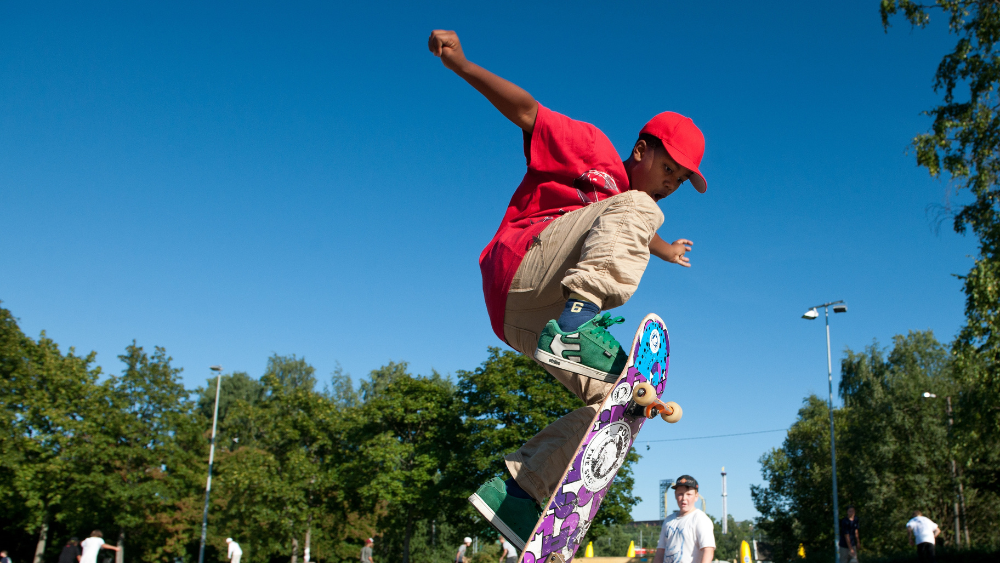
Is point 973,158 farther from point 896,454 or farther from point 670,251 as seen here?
point 896,454

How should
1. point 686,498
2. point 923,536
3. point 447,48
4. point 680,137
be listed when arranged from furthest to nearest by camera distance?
point 923,536
point 686,498
point 680,137
point 447,48

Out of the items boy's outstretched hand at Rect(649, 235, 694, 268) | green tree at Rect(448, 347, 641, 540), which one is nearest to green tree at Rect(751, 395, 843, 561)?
green tree at Rect(448, 347, 641, 540)

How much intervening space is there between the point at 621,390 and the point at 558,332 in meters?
0.44

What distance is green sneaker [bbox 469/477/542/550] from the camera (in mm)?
3396

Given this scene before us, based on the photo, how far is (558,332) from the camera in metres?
2.61

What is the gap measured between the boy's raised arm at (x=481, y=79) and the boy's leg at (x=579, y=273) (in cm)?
59

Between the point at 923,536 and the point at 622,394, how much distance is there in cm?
1457

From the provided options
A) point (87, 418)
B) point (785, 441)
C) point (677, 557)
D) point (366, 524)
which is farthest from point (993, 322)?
point (785, 441)

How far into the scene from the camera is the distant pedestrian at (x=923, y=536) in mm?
13734

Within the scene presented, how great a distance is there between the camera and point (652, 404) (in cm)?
267

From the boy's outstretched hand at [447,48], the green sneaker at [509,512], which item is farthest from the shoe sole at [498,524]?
the boy's outstretched hand at [447,48]

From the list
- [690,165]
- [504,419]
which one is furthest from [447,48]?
[504,419]

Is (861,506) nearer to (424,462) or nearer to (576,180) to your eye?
(424,462)

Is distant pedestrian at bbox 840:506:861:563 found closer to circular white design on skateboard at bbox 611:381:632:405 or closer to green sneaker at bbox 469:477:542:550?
green sneaker at bbox 469:477:542:550
